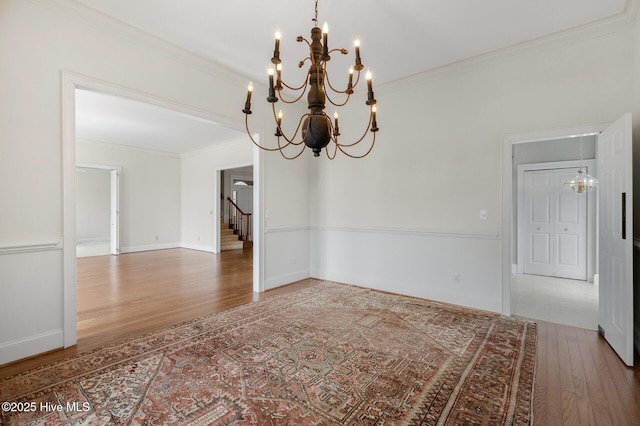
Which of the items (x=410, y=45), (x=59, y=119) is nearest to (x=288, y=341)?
(x=59, y=119)

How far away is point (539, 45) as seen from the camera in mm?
3338

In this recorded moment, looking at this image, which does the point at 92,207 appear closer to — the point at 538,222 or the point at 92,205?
the point at 92,205

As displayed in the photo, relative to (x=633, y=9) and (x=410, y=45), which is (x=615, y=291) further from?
(x=410, y=45)

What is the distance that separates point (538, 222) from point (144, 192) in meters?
9.83

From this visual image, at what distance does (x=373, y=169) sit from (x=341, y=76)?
1.44m

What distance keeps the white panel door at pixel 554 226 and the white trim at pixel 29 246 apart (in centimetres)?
733

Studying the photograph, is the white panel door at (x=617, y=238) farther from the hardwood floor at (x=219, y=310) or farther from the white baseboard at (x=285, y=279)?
the white baseboard at (x=285, y=279)

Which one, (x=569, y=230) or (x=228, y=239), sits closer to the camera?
(x=569, y=230)

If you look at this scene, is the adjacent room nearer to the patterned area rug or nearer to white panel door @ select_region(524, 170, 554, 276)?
the patterned area rug

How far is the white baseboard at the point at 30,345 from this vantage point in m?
2.41

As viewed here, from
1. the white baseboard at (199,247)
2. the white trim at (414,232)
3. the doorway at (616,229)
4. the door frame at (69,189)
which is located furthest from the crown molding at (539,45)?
the white baseboard at (199,247)

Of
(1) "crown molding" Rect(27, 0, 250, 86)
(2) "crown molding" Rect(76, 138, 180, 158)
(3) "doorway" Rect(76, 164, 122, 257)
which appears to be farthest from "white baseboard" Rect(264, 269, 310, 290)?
(3) "doorway" Rect(76, 164, 122, 257)

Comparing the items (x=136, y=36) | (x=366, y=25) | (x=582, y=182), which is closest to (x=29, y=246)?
(x=136, y=36)

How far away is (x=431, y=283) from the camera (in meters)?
4.13
